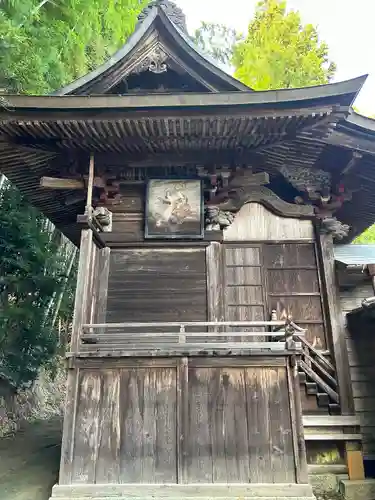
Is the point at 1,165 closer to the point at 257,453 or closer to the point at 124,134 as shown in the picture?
the point at 124,134

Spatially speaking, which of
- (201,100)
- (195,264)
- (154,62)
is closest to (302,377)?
(195,264)

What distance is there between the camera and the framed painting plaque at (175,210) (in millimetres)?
6883

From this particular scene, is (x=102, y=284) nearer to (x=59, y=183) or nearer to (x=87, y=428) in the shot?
(x=59, y=183)

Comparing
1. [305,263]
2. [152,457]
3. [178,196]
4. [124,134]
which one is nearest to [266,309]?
[305,263]

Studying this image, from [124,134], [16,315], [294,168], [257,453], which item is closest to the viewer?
[257,453]

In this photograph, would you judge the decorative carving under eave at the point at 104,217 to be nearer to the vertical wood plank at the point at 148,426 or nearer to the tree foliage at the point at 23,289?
the vertical wood plank at the point at 148,426

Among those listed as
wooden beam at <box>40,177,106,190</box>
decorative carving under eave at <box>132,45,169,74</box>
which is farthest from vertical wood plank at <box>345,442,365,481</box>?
decorative carving under eave at <box>132,45,169,74</box>

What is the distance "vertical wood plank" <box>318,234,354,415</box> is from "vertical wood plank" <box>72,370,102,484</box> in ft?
12.5

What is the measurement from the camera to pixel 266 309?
6.82 meters

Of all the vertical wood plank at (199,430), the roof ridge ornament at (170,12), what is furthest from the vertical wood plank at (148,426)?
the roof ridge ornament at (170,12)

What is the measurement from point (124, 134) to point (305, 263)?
372cm

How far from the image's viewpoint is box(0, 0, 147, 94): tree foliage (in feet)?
27.7

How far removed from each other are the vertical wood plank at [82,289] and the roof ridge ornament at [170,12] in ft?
13.8

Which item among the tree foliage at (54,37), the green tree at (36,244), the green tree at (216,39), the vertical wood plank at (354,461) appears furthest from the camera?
the green tree at (216,39)
